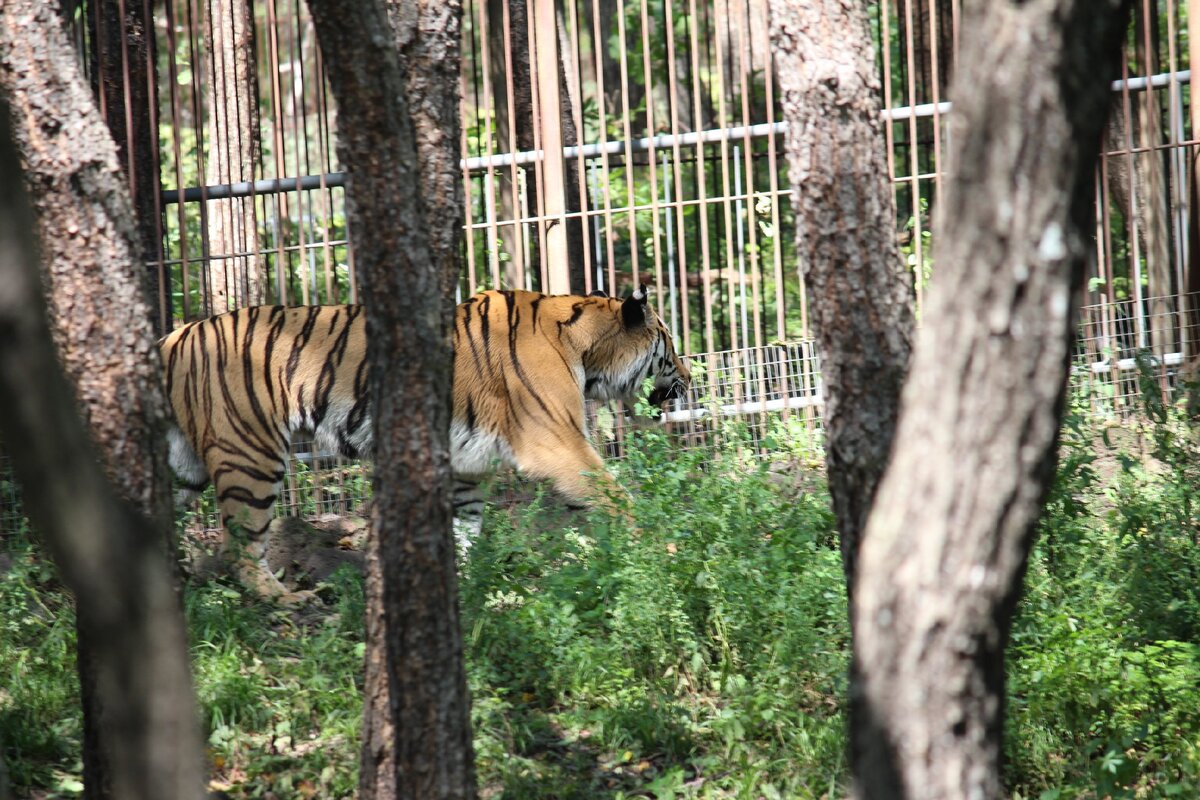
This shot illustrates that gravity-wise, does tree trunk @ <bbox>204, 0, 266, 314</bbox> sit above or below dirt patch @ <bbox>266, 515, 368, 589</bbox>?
above

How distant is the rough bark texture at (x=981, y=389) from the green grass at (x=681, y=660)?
1848 mm

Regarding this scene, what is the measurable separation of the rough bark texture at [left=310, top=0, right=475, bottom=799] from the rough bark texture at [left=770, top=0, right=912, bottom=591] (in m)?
1.11

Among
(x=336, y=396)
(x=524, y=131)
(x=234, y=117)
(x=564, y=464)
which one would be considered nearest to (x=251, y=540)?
(x=336, y=396)

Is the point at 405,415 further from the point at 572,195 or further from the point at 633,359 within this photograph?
the point at 572,195

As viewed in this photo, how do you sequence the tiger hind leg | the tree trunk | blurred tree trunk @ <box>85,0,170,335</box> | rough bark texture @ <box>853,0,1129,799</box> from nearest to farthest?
1. rough bark texture @ <box>853,0,1129,799</box>
2. the tiger hind leg
3. blurred tree trunk @ <box>85,0,170,335</box>
4. the tree trunk

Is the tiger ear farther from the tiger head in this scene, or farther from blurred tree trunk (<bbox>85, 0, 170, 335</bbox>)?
blurred tree trunk (<bbox>85, 0, 170, 335</bbox>)

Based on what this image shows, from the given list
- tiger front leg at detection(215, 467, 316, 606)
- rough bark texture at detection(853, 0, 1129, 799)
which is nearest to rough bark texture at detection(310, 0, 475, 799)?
rough bark texture at detection(853, 0, 1129, 799)

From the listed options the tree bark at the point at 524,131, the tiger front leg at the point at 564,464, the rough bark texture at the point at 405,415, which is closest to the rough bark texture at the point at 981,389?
the rough bark texture at the point at 405,415

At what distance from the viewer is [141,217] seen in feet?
27.6

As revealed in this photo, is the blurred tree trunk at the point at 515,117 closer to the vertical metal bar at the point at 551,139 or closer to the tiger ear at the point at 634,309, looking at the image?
the vertical metal bar at the point at 551,139

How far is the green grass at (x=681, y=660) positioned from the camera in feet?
15.9

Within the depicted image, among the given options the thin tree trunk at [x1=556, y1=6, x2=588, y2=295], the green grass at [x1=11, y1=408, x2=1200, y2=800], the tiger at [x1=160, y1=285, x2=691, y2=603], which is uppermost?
the thin tree trunk at [x1=556, y1=6, x2=588, y2=295]

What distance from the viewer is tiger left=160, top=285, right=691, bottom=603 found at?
7.07 metres

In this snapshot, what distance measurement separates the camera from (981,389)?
8.98 feet
